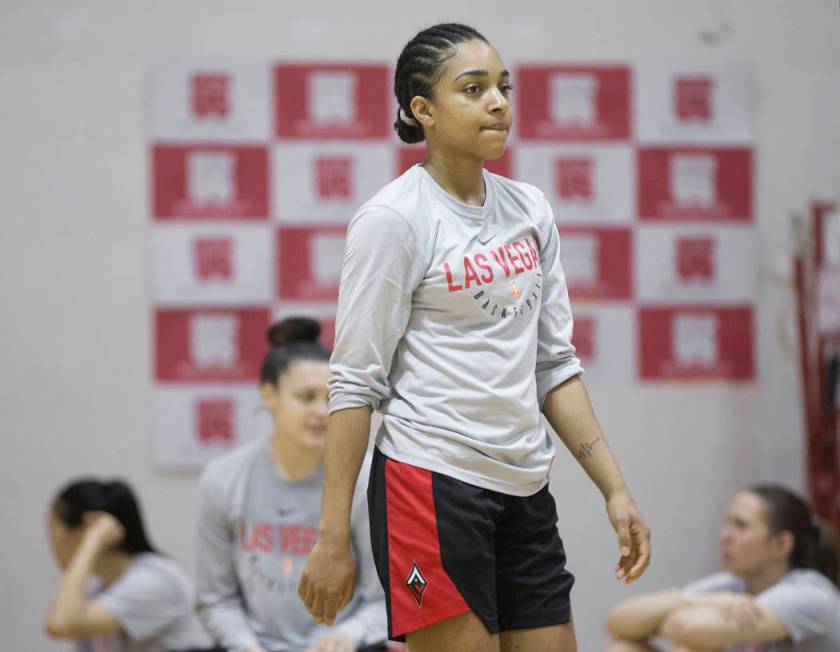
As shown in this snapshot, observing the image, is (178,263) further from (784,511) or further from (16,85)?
(784,511)

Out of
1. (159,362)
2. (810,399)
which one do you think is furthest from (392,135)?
(810,399)

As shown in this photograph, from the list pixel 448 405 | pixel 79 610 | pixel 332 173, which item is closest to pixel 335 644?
pixel 79 610

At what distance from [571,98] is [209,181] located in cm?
108

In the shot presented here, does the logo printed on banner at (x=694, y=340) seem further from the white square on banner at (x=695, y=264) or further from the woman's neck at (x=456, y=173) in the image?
the woman's neck at (x=456, y=173)

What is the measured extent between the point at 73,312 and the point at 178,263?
1.09 feet

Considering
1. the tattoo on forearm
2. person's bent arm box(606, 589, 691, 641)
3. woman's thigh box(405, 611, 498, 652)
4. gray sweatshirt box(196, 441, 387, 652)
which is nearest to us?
woman's thigh box(405, 611, 498, 652)

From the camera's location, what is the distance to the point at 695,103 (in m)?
3.28

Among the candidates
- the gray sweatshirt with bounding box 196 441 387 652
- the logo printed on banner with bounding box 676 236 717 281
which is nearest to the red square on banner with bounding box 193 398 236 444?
the gray sweatshirt with bounding box 196 441 387 652

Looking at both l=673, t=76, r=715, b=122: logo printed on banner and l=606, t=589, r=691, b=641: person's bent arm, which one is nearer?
l=606, t=589, r=691, b=641: person's bent arm

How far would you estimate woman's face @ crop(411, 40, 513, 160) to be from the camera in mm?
1312

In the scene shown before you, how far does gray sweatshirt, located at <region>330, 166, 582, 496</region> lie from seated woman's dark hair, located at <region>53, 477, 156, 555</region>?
1.63 metres

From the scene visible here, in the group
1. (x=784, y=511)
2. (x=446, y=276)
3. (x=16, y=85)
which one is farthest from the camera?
(x=16, y=85)

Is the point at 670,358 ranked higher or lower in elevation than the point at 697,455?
higher

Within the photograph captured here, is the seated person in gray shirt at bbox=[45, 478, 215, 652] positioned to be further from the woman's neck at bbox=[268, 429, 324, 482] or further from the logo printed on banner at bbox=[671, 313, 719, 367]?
the logo printed on banner at bbox=[671, 313, 719, 367]
